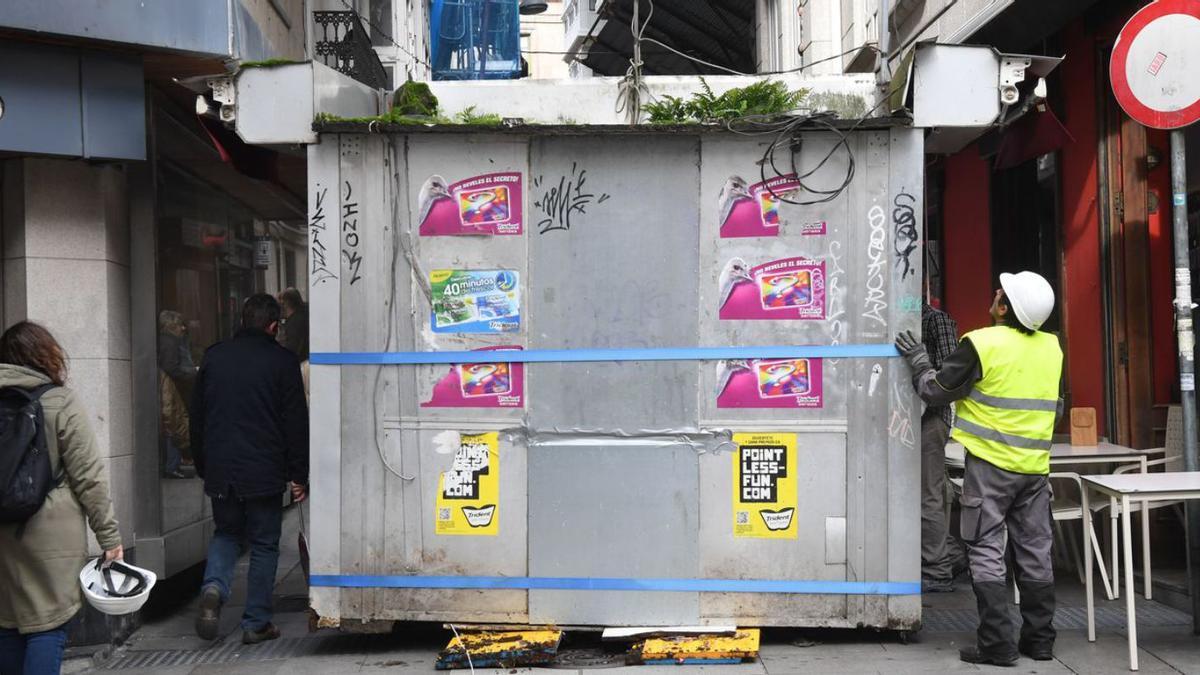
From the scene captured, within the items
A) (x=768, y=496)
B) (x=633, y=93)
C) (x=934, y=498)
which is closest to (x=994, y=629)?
(x=768, y=496)

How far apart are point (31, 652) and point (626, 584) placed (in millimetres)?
2732

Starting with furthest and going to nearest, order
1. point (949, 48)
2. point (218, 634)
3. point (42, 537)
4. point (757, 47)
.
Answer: point (757, 47)
point (218, 634)
point (949, 48)
point (42, 537)

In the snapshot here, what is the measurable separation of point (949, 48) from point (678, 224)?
5.15ft

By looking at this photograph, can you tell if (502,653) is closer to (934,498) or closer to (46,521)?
(46,521)

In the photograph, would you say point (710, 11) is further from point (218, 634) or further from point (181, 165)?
point (218, 634)

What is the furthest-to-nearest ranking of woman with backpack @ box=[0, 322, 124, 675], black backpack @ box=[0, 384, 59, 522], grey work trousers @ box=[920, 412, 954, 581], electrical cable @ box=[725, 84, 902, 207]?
grey work trousers @ box=[920, 412, 954, 581], electrical cable @ box=[725, 84, 902, 207], woman with backpack @ box=[0, 322, 124, 675], black backpack @ box=[0, 384, 59, 522]

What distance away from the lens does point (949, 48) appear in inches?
231

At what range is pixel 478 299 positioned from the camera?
6094 mm

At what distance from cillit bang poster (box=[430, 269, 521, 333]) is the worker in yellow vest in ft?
6.60

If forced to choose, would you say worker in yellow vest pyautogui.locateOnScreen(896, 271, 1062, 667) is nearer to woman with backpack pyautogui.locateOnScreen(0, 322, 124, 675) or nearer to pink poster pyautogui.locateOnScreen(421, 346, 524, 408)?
pink poster pyautogui.locateOnScreen(421, 346, 524, 408)

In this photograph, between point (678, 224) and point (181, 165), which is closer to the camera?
point (678, 224)

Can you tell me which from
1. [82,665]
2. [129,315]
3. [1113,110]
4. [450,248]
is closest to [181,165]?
[129,315]

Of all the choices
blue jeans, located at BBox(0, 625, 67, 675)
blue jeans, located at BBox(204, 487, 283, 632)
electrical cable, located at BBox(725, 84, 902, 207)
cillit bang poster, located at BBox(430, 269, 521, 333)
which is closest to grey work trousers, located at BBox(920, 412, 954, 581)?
electrical cable, located at BBox(725, 84, 902, 207)

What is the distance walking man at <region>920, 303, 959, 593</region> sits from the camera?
7180 millimetres
